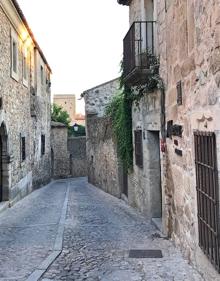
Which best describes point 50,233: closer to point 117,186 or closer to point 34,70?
point 117,186

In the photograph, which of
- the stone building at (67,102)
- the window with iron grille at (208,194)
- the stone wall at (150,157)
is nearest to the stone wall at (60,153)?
the stone wall at (150,157)

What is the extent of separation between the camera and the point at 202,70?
4.36 meters

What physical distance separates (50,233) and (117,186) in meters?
7.45

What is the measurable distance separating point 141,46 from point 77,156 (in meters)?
23.2

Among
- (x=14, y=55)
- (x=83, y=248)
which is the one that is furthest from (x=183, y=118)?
(x=14, y=55)

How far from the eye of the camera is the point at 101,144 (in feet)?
59.6

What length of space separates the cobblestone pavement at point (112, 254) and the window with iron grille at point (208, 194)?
678 mm

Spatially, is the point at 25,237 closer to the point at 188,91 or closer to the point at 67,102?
the point at 188,91

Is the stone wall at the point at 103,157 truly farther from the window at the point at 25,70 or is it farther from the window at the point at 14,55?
the window at the point at 14,55

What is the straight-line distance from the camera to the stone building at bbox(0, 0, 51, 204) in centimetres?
1127

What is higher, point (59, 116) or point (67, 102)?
point (67, 102)

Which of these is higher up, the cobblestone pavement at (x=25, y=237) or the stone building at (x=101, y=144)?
the stone building at (x=101, y=144)

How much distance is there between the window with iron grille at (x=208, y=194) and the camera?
3.92 meters

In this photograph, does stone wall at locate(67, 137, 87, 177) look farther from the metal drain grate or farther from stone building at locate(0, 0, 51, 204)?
the metal drain grate
